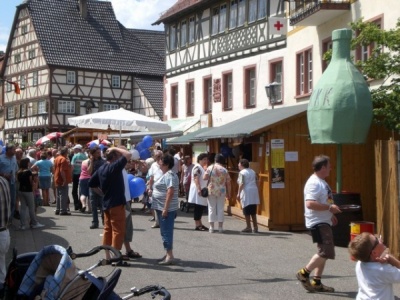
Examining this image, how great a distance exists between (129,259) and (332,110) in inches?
187

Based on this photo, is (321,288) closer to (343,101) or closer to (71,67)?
(343,101)

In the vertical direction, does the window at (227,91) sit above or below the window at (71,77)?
below

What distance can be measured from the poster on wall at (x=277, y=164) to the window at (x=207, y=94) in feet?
44.6

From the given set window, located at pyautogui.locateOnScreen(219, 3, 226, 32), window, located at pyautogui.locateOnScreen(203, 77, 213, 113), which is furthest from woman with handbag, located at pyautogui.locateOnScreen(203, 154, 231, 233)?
window, located at pyautogui.locateOnScreen(203, 77, 213, 113)

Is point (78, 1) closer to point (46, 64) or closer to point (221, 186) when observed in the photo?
point (46, 64)

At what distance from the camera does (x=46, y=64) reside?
51.3m

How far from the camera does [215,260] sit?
11.8 m

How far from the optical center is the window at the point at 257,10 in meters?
24.8

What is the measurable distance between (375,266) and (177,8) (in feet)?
90.9

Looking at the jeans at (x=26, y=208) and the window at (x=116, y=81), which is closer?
the jeans at (x=26, y=208)

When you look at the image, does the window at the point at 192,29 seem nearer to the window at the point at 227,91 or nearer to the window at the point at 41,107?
the window at the point at 227,91

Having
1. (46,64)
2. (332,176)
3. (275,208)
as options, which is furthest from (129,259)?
(46,64)

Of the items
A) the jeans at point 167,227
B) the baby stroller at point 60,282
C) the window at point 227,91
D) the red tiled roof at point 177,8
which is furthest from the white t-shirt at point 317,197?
the red tiled roof at point 177,8

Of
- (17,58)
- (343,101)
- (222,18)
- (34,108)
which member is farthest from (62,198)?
(17,58)
